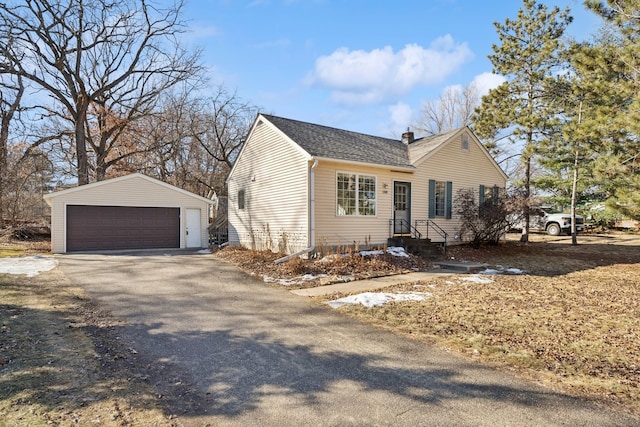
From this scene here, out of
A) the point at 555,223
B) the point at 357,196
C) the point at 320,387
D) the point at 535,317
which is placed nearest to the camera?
the point at 320,387

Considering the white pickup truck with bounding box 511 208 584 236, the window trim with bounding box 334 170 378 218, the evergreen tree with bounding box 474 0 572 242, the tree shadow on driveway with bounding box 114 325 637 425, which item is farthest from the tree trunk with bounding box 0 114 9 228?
the white pickup truck with bounding box 511 208 584 236

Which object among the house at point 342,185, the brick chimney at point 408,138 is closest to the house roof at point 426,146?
the house at point 342,185

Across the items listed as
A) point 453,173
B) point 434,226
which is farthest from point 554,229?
point 434,226

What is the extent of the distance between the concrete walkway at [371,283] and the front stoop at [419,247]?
2101 millimetres

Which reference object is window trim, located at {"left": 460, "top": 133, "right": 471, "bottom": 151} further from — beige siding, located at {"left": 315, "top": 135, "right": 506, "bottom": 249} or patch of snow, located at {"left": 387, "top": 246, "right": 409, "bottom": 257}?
patch of snow, located at {"left": 387, "top": 246, "right": 409, "bottom": 257}

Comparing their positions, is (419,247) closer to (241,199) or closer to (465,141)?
(465,141)

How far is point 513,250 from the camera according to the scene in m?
14.8

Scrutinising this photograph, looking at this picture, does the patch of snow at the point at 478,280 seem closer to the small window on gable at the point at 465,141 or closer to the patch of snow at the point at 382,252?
the patch of snow at the point at 382,252

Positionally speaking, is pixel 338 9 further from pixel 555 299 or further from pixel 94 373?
pixel 94 373

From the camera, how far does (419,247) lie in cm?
1236

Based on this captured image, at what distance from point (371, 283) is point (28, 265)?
10.1m

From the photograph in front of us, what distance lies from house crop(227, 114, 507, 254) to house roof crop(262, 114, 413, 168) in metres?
0.05

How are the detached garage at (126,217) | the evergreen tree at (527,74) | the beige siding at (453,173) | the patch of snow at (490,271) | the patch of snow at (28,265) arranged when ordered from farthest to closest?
1. the evergreen tree at (527,74)
2. the detached garage at (126,217)
3. the beige siding at (453,173)
4. the patch of snow at (490,271)
5. the patch of snow at (28,265)

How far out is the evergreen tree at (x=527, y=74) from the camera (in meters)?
17.0
